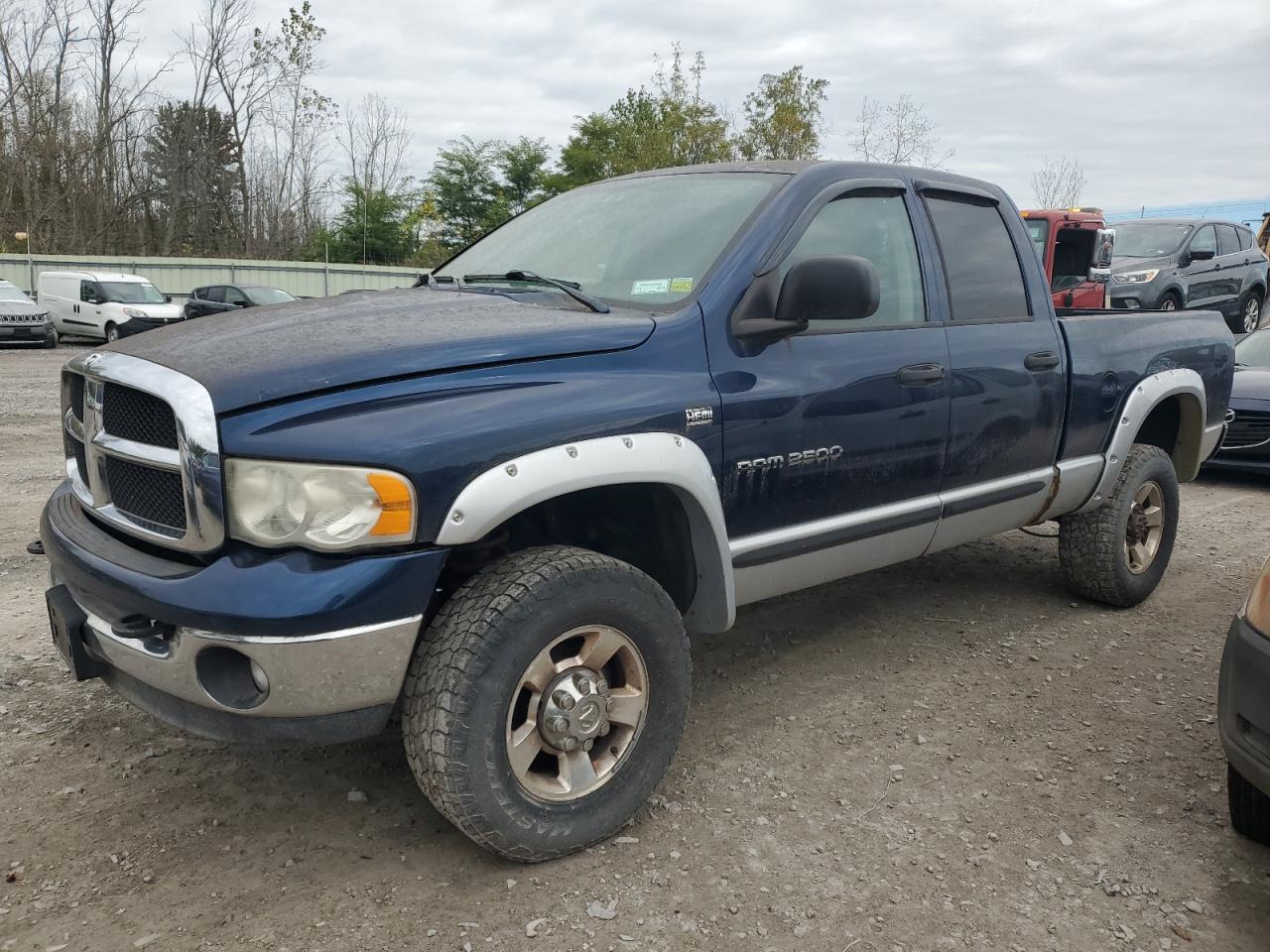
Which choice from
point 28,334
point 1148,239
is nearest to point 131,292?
point 28,334

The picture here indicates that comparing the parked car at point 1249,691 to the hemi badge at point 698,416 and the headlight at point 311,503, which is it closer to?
the hemi badge at point 698,416

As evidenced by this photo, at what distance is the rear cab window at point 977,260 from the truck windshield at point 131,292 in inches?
845

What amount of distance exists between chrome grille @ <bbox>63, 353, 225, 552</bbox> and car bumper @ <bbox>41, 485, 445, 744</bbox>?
0.32ft

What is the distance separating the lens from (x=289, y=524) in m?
2.19

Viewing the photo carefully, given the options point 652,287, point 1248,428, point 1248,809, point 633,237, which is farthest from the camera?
point 1248,428

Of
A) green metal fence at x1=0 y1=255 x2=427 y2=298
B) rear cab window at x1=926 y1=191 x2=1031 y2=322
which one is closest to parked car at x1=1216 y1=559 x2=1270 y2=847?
rear cab window at x1=926 y1=191 x2=1031 y2=322

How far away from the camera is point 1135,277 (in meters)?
13.3

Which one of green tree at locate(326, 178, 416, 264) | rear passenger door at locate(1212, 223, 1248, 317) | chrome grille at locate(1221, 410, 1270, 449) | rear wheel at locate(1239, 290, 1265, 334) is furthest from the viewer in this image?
green tree at locate(326, 178, 416, 264)

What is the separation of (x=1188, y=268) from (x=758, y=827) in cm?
1360

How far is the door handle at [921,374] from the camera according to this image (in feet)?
11.0

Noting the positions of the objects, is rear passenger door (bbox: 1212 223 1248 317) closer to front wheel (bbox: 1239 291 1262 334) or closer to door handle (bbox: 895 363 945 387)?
front wheel (bbox: 1239 291 1262 334)

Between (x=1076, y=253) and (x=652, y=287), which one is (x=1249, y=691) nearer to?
(x=652, y=287)

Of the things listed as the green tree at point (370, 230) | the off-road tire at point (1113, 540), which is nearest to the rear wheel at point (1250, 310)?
the off-road tire at point (1113, 540)

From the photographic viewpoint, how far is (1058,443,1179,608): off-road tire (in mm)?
4453
